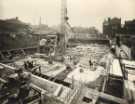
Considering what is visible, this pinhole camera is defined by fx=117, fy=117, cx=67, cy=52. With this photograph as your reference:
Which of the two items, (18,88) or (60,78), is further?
(60,78)

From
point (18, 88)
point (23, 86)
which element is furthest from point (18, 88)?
point (23, 86)

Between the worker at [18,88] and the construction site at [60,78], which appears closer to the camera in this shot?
the worker at [18,88]

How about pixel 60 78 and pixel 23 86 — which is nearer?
pixel 23 86

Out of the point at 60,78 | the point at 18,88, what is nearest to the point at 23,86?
the point at 18,88

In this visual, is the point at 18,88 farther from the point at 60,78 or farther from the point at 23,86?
the point at 60,78

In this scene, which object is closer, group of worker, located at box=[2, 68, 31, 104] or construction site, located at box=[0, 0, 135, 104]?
group of worker, located at box=[2, 68, 31, 104]

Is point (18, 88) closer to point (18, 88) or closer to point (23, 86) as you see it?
point (18, 88)

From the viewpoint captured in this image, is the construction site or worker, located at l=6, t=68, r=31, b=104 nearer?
worker, located at l=6, t=68, r=31, b=104

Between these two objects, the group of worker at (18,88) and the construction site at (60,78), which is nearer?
the group of worker at (18,88)

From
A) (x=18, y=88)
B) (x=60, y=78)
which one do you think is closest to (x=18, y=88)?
(x=18, y=88)
